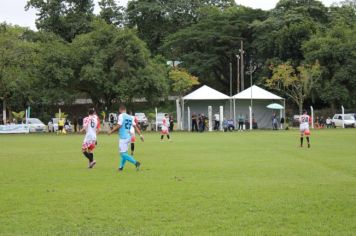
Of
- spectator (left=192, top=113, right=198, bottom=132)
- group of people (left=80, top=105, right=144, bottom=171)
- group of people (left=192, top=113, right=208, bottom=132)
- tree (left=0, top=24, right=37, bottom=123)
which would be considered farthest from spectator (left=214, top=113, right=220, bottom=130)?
group of people (left=80, top=105, right=144, bottom=171)

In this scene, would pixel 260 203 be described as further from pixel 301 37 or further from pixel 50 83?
pixel 301 37

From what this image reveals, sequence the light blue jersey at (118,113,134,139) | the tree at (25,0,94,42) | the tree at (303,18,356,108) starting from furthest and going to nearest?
the tree at (25,0,94,42) → the tree at (303,18,356,108) → the light blue jersey at (118,113,134,139)

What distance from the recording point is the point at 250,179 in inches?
525

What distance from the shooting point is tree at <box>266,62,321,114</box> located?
56719 millimetres

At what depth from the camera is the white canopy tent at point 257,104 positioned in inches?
2028

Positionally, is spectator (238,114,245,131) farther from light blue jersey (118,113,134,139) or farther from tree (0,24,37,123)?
light blue jersey (118,113,134,139)

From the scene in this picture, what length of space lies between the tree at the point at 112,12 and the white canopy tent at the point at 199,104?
24825mm

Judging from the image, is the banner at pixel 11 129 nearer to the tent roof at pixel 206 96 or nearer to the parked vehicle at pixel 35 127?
the parked vehicle at pixel 35 127

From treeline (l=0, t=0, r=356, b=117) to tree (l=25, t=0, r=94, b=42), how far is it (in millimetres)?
129

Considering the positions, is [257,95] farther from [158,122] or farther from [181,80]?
[181,80]

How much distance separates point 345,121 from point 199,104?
13614mm

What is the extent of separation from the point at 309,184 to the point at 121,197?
4.26 meters

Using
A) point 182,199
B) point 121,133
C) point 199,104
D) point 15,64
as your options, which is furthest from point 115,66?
point 182,199

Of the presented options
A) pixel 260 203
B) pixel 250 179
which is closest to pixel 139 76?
pixel 250 179
